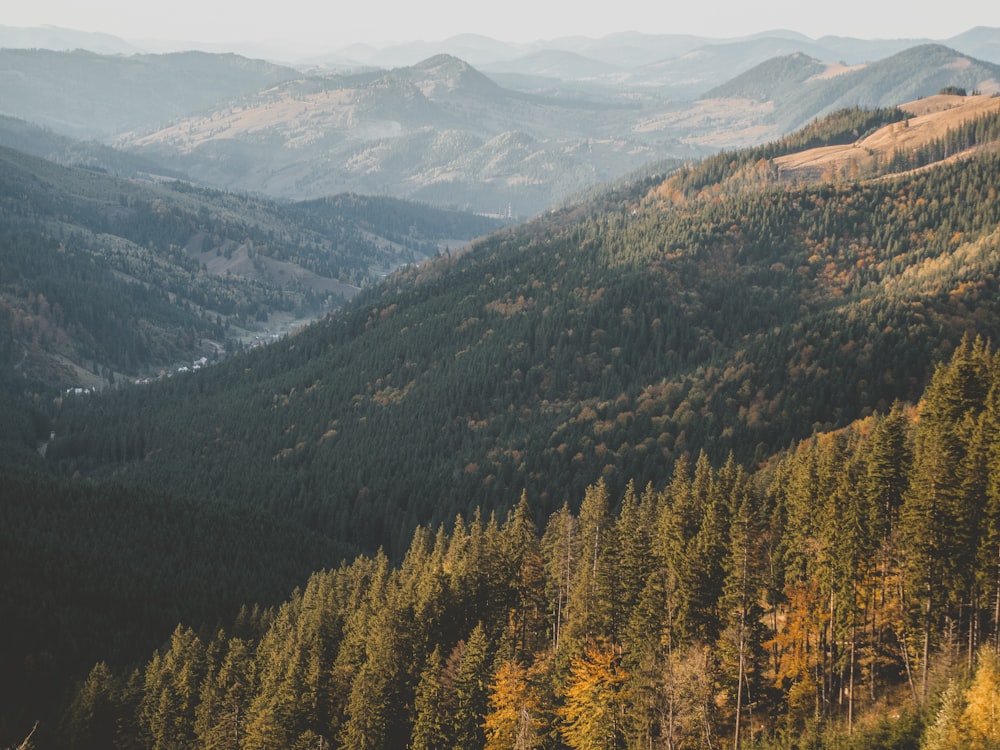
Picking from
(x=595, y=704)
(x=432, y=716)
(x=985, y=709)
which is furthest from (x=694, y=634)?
(x=985, y=709)

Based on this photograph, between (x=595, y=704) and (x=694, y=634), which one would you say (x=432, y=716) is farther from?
(x=694, y=634)

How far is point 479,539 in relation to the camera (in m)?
101

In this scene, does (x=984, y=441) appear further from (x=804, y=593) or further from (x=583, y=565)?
(x=583, y=565)

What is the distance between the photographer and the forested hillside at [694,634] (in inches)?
2702

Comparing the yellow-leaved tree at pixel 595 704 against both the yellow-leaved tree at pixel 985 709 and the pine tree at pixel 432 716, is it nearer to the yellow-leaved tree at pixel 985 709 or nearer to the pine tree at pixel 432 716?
the pine tree at pixel 432 716

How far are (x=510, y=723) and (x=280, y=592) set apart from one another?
10230cm

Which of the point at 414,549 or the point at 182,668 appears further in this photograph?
the point at 414,549

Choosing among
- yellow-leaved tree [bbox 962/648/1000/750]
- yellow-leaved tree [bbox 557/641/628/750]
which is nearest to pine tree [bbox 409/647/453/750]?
yellow-leaved tree [bbox 557/641/628/750]

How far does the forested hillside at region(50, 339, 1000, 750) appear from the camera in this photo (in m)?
68.6

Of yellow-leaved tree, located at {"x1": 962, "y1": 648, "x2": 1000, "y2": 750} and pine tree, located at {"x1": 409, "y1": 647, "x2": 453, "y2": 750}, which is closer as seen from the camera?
yellow-leaved tree, located at {"x1": 962, "y1": 648, "x2": 1000, "y2": 750}

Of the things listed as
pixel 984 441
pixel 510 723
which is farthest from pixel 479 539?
pixel 984 441

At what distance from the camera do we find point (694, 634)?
79.2 m

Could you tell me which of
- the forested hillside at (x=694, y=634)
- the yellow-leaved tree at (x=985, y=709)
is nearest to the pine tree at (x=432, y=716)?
the forested hillside at (x=694, y=634)

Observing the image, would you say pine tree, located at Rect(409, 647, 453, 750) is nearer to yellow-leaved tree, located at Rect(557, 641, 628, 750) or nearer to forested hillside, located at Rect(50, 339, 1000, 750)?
forested hillside, located at Rect(50, 339, 1000, 750)
